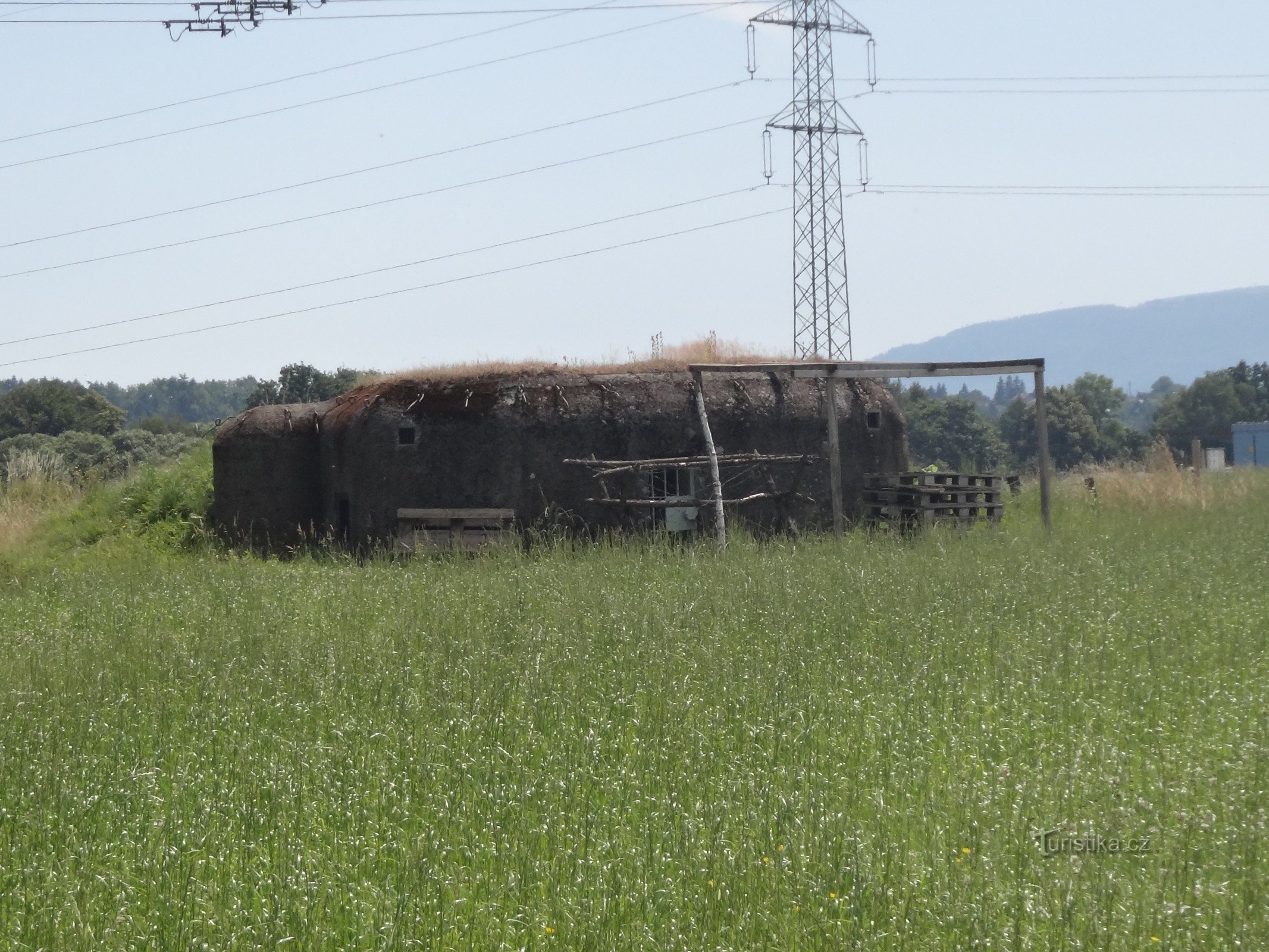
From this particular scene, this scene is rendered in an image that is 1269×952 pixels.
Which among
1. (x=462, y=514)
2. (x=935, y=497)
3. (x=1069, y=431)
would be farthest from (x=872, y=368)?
(x=1069, y=431)

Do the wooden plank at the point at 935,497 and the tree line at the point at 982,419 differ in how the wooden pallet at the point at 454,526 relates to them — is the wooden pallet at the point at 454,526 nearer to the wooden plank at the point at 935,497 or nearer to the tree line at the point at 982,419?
→ the wooden plank at the point at 935,497

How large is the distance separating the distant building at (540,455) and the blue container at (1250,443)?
4990cm

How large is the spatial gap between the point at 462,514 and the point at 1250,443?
195 feet

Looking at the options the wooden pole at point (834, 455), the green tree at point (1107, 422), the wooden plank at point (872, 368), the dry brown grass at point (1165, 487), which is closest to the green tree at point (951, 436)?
the green tree at point (1107, 422)

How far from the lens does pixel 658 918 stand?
170 inches

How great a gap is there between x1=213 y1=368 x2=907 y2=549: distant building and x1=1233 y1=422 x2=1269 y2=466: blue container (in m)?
49.9

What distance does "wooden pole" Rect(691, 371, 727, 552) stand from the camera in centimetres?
1616

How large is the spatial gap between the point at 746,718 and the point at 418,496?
39.1 ft

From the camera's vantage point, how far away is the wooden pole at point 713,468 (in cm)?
1616

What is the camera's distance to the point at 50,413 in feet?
199

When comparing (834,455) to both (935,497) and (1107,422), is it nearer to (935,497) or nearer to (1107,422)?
(935,497)

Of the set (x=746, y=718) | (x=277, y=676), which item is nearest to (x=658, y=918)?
(x=746, y=718)

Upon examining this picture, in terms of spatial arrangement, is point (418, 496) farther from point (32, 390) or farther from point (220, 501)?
point (32, 390)

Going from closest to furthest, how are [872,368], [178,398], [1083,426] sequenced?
1. [872,368]
2. [1083,426]
3. [178,398]
